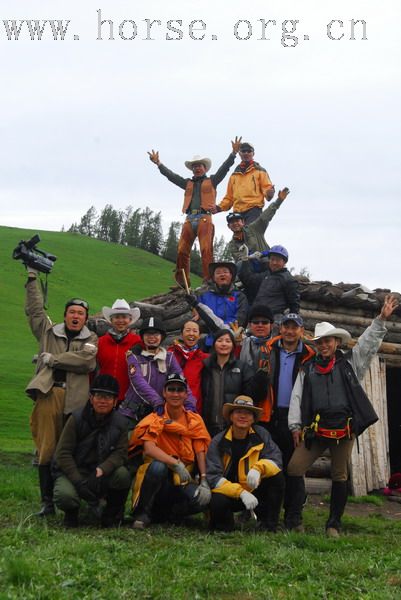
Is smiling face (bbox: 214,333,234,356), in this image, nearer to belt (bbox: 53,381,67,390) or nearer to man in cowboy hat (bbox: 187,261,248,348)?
man in cowboy hat (bbox: 187,261,248,348)

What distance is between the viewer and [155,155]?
13094mm

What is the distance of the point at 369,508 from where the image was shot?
10094 millimetres

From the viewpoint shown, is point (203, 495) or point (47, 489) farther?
point (47, 489)

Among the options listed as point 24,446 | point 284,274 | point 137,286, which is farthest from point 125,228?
point 284,274

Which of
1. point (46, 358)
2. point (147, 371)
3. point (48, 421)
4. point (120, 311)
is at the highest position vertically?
point (120, 311)

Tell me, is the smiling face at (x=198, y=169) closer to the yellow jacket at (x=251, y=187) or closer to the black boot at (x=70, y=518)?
the yellow jacket at (x=251, y=187)

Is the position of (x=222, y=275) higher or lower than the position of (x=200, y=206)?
lower

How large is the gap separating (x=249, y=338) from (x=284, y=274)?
1822 mm

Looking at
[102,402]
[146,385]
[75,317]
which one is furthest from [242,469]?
[75,317]

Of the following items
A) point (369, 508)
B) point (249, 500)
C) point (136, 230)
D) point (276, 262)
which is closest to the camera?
point (249, 500)

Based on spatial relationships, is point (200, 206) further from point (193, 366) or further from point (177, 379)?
point (177, 379)

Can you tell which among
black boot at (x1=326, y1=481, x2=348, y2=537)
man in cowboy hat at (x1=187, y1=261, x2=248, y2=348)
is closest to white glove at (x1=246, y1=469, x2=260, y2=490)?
black boot at (x1=326, y1=481, x2=348, y2=537)

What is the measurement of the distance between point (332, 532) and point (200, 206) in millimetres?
6876

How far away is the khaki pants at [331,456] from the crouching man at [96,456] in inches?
61.8
